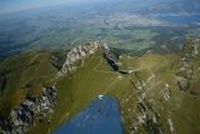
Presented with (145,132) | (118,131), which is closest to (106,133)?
(118,131)

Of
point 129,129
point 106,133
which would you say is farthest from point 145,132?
point 106,133

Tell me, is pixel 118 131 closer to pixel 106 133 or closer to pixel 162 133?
pixel 106 133

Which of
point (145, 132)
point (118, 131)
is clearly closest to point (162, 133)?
point (145, 132)

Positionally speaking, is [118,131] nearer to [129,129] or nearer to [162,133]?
[129,129]

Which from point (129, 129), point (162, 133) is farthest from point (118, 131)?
point (162, 133)

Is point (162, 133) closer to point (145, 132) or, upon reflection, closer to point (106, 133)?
point (145, 132)
